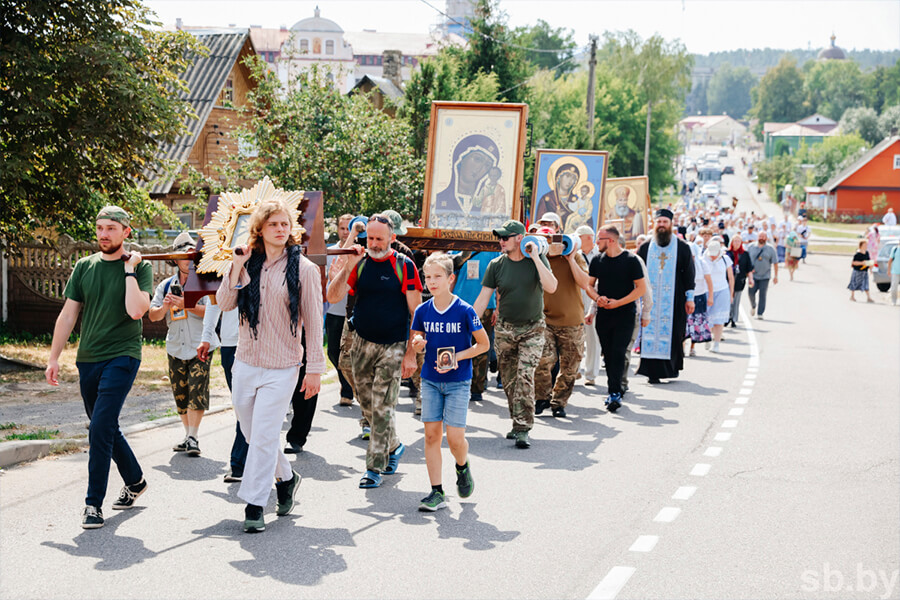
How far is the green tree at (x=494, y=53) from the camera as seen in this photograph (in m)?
38.2

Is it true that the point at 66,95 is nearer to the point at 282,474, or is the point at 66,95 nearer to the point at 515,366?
the point at 515,366

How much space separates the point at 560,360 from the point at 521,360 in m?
1.52

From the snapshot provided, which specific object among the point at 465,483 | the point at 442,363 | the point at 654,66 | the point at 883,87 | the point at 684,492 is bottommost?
the point at 684,492

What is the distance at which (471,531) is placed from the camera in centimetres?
700

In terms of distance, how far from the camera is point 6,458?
27.6ft

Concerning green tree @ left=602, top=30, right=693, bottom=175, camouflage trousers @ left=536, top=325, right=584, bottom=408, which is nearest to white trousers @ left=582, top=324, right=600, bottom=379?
camouflage trousers @ left=536, top=325, right=584, bottom=408

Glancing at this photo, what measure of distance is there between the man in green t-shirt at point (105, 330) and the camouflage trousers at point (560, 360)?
4968 mm

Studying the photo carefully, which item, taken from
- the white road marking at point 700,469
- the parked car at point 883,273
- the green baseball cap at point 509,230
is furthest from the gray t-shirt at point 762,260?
the white road marking at point 700,469

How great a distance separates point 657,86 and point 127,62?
222 feet

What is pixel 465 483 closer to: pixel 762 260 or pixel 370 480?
pixel 370 480

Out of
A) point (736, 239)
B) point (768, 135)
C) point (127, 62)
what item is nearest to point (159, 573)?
point (127, 62)

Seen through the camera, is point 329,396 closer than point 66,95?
Yes

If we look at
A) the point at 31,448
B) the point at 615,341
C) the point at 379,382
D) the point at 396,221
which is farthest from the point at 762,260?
the point at 31,448

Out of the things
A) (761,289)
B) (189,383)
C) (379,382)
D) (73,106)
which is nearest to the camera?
(379,382)
